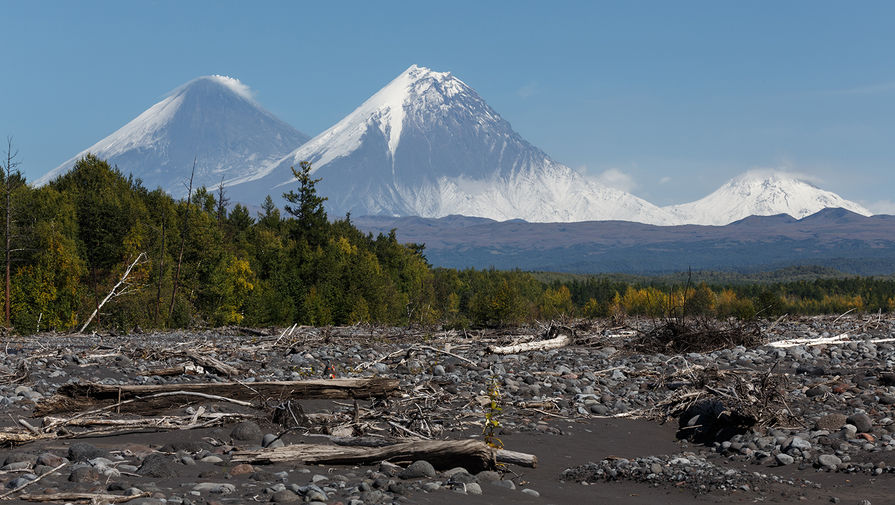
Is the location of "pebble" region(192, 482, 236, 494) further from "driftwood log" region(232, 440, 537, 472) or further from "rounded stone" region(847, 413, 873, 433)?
"rounded stone" region(847, 413, 873, 433)

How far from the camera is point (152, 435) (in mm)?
9789

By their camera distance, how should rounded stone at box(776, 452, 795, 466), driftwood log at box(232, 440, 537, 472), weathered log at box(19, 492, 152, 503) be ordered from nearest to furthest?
weathered log at box(19, 492, 152, 503), driftwood log at box(232, 440, 537, 472), rounded stone at box(776, 452, 795, 466)

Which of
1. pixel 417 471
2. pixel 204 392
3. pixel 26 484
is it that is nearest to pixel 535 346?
pixel 204 392

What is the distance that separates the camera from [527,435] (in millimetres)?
10922

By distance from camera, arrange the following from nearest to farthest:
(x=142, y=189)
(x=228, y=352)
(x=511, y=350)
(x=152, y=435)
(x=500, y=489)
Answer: (x=500, y=489)
(x=152, y=435)
(x=228, y=352)
(x=511, y=350)
(x=142, y=189)

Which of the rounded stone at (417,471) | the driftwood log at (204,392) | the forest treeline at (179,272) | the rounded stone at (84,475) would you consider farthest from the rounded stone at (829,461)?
the forest treeline at (179,272)

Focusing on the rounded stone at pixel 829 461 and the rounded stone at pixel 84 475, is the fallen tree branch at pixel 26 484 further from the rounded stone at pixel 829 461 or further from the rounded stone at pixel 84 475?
the rounded stone at pixel 829 461

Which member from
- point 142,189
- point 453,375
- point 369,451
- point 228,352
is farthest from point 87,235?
point 369,451

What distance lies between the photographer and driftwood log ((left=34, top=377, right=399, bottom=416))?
10.7 m

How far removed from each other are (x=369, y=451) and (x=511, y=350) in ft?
40.6

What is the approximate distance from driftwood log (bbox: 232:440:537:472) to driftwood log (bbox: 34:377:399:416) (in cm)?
263

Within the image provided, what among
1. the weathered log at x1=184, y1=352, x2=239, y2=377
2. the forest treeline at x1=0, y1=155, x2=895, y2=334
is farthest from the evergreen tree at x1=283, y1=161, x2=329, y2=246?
the weathered log at x1=184, y1=352, x2=239, y2=377

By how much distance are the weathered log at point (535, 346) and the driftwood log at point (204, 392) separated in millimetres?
8413

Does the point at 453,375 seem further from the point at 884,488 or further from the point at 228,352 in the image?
the point at 884,488
